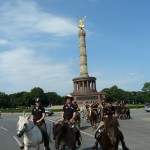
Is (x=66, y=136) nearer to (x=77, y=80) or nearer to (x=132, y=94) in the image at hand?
(x=77, y=80)

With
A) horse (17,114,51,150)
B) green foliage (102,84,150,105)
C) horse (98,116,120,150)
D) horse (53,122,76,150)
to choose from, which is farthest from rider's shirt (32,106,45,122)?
green foliage (102,84,150,105)

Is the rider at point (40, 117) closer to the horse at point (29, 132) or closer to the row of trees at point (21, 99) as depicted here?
the horse at point (29, 132)

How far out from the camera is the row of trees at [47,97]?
6347 inches

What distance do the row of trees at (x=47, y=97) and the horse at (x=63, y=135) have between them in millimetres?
140468

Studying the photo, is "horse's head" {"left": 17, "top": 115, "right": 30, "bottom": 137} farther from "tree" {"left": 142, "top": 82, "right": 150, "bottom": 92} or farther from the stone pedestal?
"tree" {"left": 142, "top": 82, "right": 150, "bottom": 92}

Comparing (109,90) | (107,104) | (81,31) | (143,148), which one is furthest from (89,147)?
(109,90)

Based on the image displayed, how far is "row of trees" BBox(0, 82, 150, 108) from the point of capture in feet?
529

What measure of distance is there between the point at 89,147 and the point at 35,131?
4111mm

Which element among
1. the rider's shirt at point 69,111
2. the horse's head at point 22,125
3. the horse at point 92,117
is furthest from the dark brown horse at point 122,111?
the horse's head at point 22,125

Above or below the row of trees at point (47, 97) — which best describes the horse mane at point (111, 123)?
below

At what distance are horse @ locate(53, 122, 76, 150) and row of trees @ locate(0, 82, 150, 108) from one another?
140 meters

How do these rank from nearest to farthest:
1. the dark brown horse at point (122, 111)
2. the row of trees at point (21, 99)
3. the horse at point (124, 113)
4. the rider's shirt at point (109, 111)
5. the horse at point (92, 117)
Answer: the rider's shirt at point (109, 111), the horse at point (92, 117), the dark brown horse at point (122, 111), the horse at point (124, 113), the row of trees at point (21, 99)

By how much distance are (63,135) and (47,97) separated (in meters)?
178

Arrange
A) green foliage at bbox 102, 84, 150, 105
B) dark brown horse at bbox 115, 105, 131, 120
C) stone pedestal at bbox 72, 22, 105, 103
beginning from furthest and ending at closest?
1. green foliage at bbox 102, 84, 150, 105
2. stone pedestal at bbox 72, 22, 105, 103
3. dark brown horse at bbox 115, 105, 131, 120
